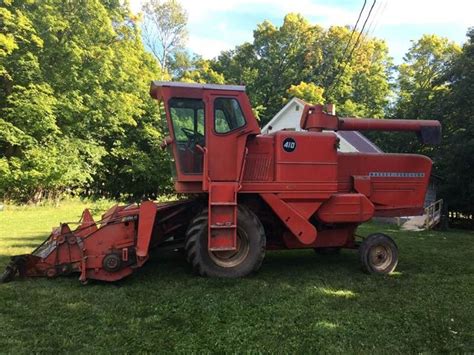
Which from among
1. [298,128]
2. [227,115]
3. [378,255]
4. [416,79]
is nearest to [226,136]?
[227,115]

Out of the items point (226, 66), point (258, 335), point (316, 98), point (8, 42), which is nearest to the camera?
point (258, 335)

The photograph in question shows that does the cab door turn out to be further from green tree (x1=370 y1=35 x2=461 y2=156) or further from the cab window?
green tree (x1=370 y1=35 x2=461 y2=156)

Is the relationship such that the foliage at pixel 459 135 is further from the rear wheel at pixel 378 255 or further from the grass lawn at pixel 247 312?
the grass lawn at pixel 247 312

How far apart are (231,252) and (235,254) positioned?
0.26 ft

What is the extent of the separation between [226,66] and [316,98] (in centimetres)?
1173

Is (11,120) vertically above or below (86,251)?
above

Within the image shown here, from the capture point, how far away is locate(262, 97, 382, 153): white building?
75.7 feet

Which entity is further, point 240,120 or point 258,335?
point 240,120

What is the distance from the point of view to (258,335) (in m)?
4.49

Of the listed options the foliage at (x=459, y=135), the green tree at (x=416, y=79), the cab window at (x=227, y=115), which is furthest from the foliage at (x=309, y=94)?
the cab window at (x=227, y=115)

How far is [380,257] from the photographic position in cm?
743

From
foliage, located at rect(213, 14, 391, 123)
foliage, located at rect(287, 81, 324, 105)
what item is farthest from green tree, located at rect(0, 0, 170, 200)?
foliage, located at rect(213, 14, 391, 123)

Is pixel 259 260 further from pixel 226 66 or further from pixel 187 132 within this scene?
pixel 226 66

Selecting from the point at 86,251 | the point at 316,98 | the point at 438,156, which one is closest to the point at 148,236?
the point at 86,251
